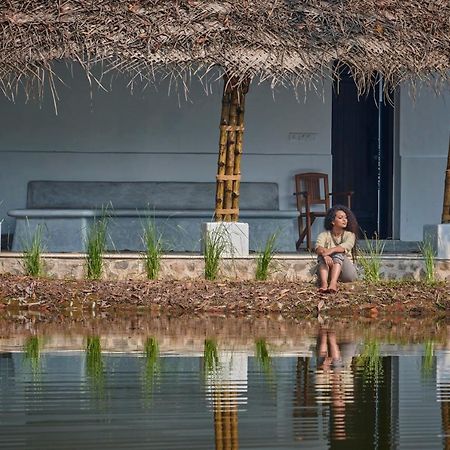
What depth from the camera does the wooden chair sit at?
734 inches

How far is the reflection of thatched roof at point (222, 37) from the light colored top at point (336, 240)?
1535mm

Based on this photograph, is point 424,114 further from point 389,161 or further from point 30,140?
point 30,140

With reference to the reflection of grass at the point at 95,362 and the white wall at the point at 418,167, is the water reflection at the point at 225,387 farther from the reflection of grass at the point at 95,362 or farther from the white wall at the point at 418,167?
the white wall at the point at 418,167

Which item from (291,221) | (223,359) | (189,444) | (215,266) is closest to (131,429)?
(189,444)

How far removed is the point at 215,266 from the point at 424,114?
498cm

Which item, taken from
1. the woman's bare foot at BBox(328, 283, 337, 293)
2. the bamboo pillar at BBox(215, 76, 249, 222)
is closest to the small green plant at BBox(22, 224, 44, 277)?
the bamboo pillar at BBox(215, 76, 249, 222)

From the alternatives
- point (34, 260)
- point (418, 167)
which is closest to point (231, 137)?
point (34, 260)

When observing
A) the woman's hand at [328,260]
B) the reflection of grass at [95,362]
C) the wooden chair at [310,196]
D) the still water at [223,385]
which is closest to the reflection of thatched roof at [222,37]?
the woman's hand at [328,260]

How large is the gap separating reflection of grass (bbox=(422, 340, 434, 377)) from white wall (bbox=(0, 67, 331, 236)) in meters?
7.19

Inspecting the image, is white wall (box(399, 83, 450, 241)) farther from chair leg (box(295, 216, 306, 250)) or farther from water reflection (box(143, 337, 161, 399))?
water reflection (box(143, 337, 161, 399))

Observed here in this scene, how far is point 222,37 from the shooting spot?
15141 mm

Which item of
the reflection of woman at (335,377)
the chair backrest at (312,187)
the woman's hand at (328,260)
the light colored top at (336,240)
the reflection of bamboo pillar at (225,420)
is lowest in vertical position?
the reflection of bamboo pillar at (225,420)

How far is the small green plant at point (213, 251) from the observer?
611 inches

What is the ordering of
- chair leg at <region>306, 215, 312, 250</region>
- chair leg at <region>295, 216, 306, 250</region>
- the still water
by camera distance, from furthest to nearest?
chair leg at <region>295, 216, 306, 250</region>, chair leg at <region>306, 215, 312, 250</region>, the still water
